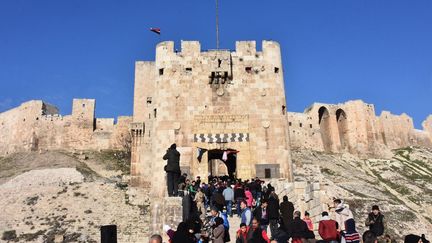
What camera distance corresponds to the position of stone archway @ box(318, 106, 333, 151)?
62531 mm

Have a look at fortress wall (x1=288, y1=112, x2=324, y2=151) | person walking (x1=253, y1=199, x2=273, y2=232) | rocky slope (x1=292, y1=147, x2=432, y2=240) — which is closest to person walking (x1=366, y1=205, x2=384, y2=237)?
person walking (x1=253, y1=199, x2=273, y2=232)

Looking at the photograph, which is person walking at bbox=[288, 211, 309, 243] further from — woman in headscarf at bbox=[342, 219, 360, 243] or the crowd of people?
woman in headscarf at bbox=[342, 219, 360, 243]

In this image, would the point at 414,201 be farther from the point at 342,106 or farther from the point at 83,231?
the point at 83,231

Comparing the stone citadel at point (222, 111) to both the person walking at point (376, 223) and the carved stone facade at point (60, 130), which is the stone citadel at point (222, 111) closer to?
the person walking at point (376, 223)

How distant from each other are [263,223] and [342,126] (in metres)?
53.2

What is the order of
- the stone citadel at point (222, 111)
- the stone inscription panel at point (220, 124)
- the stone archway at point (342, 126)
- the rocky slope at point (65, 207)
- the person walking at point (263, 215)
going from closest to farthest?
the person walking at point (263, 215) → the stone citadel at point (222, 111) → the stone inscription panel at point (220, 124) → the rocky slope at point (65, 207) → the stone archway at point (342, 126)

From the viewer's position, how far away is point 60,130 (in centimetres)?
5150

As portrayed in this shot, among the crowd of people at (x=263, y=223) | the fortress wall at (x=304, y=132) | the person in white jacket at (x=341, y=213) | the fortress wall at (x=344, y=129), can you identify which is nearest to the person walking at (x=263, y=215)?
the crowd of people at (x=263, y=223)

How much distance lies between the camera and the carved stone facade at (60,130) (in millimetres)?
50938

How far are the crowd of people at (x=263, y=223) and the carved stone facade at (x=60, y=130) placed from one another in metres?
36.5

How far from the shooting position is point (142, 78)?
150 feet

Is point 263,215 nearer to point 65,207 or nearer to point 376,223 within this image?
point 376,223

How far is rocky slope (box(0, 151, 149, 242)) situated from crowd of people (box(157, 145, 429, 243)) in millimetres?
11611

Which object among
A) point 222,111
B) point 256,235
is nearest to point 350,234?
point 256,235
